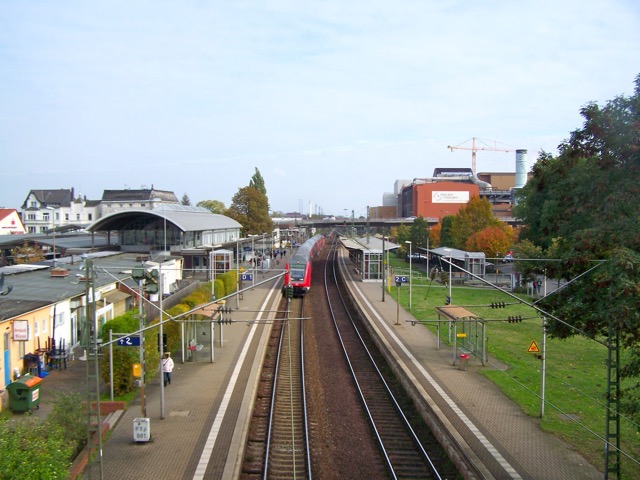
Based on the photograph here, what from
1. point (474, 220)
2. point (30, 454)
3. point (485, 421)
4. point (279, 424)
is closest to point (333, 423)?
point (279, 424)

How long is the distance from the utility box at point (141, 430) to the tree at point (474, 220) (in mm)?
44801

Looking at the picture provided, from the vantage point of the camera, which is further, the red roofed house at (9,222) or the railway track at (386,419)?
the red roofed house at (9,222)

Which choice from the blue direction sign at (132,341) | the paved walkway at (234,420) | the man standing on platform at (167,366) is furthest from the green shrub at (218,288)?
the blue direction sign at (132,341)

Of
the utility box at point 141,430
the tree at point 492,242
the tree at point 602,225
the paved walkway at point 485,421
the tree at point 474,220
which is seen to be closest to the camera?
the tree at point 602,225

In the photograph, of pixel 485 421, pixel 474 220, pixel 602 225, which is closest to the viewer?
pixel 602 225

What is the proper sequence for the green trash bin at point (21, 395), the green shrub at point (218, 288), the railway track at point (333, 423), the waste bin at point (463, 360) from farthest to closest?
the green shrub at point (218, 288) < the waste bin at point (463, 360) < the green trash bin at point (21, 395) < the railway track at point (333, 423)

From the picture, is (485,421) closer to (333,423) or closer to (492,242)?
(333,423)

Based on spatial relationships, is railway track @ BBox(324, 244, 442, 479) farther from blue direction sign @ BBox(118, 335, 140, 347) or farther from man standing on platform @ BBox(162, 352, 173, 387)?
blue direction sign @ BBox(118, 335, 140, 347)

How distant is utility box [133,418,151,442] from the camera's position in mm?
12828

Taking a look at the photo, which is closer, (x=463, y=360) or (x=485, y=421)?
(x=485, y=421)

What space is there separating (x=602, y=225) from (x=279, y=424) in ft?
33.0

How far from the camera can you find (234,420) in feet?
47.7

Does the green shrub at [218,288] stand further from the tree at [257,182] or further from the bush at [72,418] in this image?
the tree at [257,182]

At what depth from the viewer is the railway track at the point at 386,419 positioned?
12.5 m
